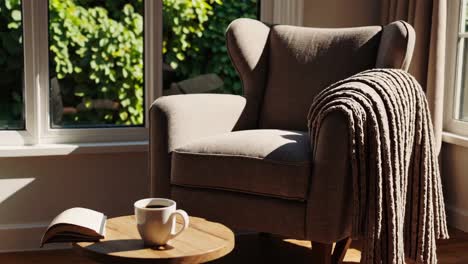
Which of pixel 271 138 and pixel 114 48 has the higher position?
pixel 114 48

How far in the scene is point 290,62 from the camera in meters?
2.77

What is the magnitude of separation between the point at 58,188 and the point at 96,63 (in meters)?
0.59

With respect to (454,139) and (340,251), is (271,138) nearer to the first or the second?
(340,251)

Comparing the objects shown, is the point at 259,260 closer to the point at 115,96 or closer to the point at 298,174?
the point at 298,174

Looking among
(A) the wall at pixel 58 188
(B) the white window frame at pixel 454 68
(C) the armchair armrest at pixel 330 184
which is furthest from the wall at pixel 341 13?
(C) the armchair armrest at pixel 330 184

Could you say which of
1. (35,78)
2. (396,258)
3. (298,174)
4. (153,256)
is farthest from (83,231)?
(35,78)

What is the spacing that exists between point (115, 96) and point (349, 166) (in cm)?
138

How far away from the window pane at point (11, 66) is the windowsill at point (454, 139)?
1.99m

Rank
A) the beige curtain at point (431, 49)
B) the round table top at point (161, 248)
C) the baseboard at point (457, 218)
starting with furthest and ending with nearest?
the baseboard at point (457, 218) → the beige curtain at point (431, 49) → the round table top at point (161, 248)

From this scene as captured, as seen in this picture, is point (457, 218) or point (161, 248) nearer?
point (161, 248)

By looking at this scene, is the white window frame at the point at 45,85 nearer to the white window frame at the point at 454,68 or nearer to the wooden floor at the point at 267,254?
the wooden floor at the point at 267,254

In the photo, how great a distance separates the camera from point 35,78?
2855 mm

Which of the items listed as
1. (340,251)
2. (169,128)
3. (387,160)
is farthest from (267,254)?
(387,160)

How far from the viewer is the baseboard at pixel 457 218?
3.16m
